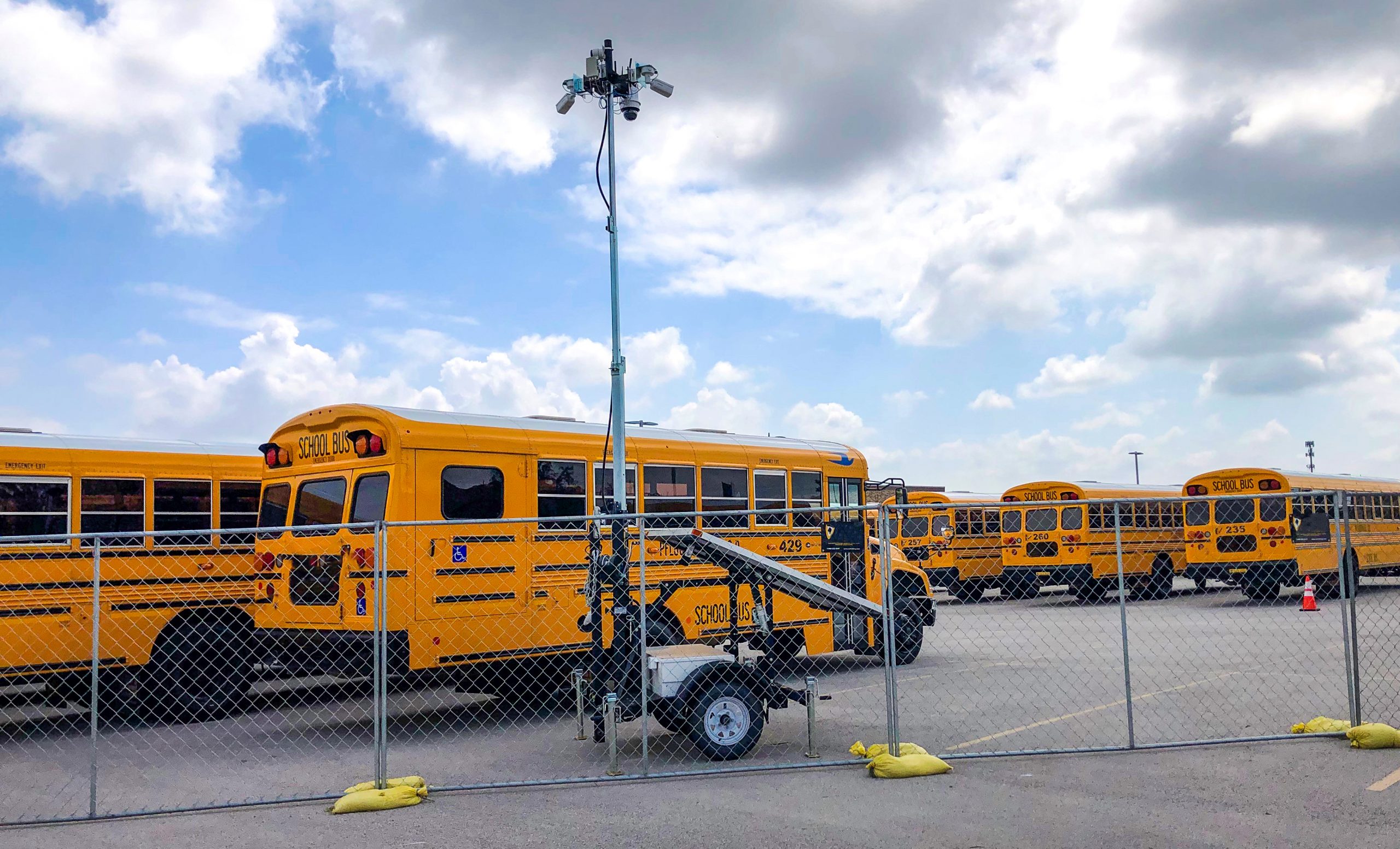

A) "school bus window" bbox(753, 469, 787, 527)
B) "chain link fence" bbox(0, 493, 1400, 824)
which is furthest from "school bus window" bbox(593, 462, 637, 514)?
"school bus window" bbox(753, 469, 787, 527)

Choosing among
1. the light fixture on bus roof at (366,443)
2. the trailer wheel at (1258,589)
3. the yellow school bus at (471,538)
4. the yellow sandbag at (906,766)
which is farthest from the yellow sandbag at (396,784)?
the trailer wheel at (1258,589)

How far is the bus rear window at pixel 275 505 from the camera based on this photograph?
11367 mm

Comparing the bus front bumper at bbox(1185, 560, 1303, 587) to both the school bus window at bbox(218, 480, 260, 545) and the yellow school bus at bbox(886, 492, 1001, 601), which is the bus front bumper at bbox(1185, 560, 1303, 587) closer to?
the yellow school bus at bbox(886, 492, 1001, 601)

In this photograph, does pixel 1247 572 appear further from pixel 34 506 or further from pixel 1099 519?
pixel 34 506

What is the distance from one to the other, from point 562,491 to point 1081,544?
1653 cm

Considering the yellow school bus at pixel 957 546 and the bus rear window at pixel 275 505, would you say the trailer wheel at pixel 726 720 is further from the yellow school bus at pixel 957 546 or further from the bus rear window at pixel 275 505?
the yellow school bus at pixel 957 546

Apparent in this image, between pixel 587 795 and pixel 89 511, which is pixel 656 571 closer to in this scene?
pixel 587 795

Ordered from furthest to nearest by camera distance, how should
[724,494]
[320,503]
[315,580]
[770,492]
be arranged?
[770,492] < [724,494] < [320,503] < [315,580]

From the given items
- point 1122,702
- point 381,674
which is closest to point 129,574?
point 381,674

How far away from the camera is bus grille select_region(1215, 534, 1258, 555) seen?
22641 mm

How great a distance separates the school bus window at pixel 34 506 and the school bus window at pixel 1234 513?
794 inches

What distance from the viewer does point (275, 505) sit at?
1155cm

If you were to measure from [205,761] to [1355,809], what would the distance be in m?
8.28

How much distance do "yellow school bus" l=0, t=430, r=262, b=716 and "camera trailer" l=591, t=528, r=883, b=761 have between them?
4.19 m
